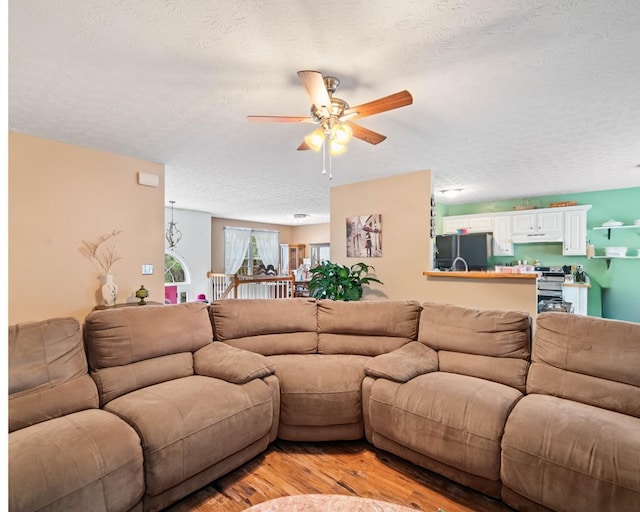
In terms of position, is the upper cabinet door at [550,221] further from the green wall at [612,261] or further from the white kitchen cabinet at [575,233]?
the green wall at [612,261]

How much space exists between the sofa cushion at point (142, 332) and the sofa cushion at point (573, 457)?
210cm

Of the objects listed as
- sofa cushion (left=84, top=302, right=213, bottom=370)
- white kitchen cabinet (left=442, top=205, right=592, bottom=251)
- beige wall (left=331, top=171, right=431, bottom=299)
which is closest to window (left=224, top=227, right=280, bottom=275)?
beige wall (left=331, top=171, right=431, bottom=299)

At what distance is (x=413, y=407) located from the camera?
6.54 ft

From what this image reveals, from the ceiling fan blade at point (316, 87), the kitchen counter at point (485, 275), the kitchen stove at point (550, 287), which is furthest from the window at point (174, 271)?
the kitchen stove at point (550, 287)

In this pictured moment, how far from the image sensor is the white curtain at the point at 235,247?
28.0 ft

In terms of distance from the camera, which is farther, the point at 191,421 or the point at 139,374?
the point at 139,374

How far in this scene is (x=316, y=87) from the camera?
1725 millimetres

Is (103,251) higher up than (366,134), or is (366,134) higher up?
(366,134)

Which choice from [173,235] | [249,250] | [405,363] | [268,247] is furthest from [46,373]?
[268,247]

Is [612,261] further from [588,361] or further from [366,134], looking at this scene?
[366,134]

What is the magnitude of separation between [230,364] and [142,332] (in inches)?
24.7

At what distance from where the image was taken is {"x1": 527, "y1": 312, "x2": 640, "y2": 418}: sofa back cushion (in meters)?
1.83

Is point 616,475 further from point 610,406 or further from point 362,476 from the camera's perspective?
point 362,476

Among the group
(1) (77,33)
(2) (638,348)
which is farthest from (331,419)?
(1) (77,33)
